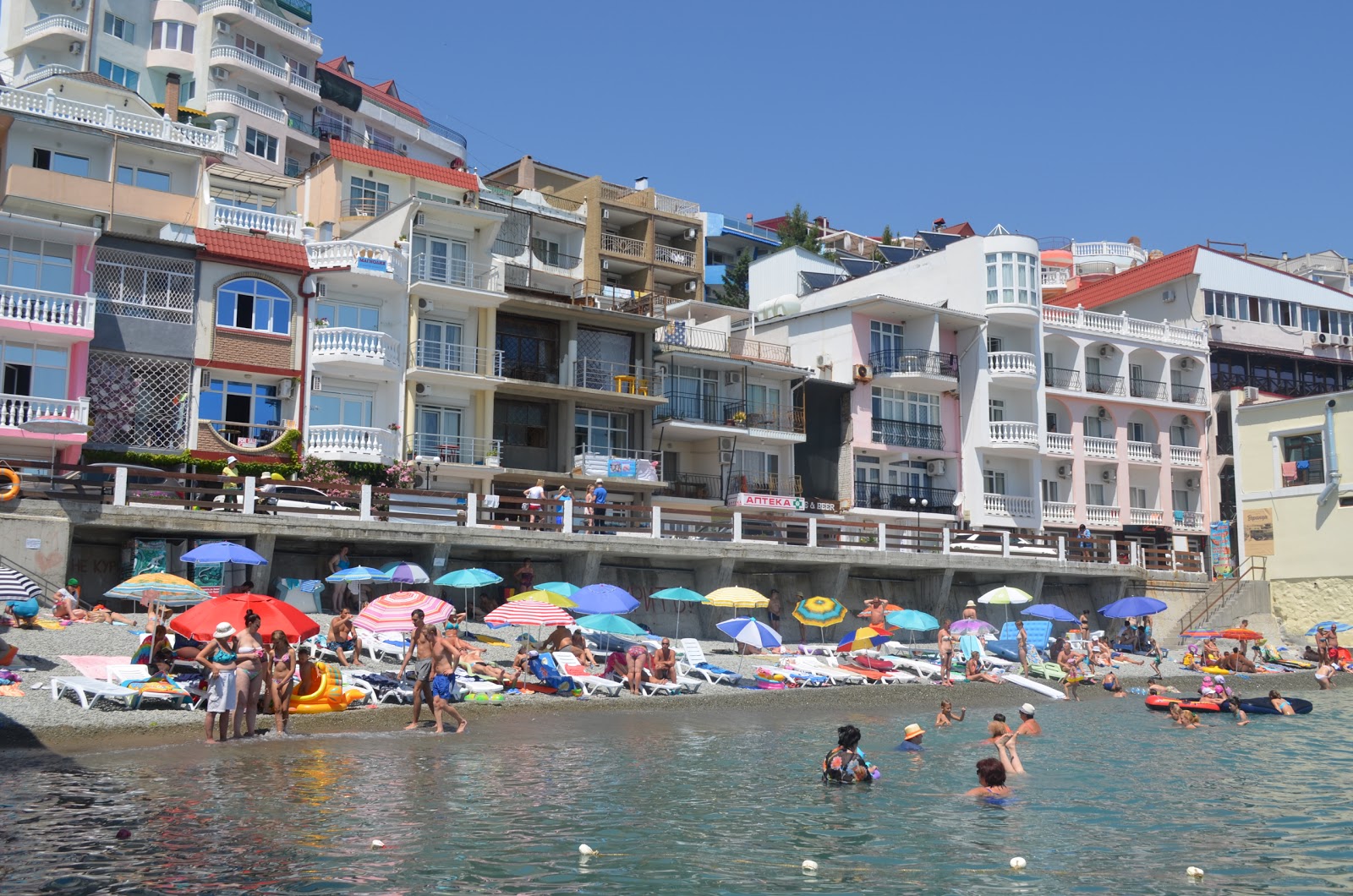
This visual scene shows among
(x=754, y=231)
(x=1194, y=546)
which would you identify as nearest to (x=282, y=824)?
(x=1194, y=546)

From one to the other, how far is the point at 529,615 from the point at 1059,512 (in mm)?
30697

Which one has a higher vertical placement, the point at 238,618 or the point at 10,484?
the point at 10,484

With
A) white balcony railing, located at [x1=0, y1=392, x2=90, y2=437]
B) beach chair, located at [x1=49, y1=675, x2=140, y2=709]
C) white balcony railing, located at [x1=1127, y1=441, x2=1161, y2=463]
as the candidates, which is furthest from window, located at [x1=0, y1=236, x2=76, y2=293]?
white balcony railing, located at [x1=1127, y1=441, x2=1161, y2=463]

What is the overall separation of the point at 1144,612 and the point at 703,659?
620 inches

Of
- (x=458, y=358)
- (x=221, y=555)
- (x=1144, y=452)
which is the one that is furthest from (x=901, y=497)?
(x=221, y=555)

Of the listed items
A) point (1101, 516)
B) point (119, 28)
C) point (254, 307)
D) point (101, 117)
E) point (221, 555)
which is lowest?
point (221, 555)

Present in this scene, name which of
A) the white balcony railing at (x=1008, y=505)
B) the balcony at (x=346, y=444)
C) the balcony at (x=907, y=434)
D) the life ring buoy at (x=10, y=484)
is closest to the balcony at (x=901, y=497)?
the white balcony railing at (x=1008, y=505)

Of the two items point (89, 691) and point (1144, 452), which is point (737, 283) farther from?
point (89, 691)

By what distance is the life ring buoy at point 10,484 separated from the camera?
24.2 metres

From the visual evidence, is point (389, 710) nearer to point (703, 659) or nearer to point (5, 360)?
point (703, 659)

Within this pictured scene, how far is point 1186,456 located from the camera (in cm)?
5253

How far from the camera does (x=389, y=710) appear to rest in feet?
65.9

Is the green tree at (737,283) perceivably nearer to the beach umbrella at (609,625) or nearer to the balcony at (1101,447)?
the balcony at (1101,447)

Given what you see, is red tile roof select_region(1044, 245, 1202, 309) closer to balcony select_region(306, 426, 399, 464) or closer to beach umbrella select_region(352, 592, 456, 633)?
balcony select_region(306, 426, 399, 464)
